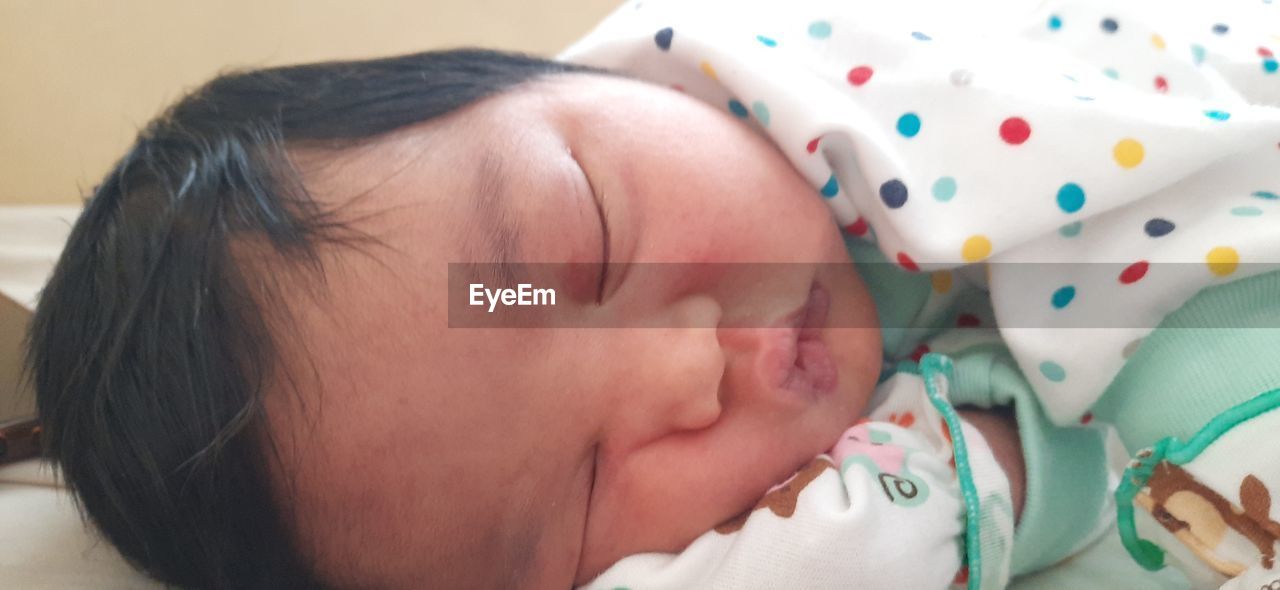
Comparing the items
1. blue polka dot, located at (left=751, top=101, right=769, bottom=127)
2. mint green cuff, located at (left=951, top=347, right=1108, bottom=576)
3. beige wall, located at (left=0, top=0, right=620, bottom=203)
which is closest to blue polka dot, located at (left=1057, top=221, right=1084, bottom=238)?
mint green cuff, located at (left=951, top=347, right=1108, bottom=576)

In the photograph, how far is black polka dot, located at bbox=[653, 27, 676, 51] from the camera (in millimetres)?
741

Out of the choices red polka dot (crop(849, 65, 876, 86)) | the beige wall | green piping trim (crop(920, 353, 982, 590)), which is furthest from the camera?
the beige wall

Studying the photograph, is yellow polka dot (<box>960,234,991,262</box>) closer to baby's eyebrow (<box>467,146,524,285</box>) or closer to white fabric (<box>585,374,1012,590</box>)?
white fabric (<box>585,374,1012,590</box>)

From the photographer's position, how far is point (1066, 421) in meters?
0.63

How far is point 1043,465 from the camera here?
24.6 inches

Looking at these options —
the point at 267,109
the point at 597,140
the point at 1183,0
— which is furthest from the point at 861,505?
the point at 1183,0

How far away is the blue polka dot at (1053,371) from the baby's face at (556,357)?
113mm

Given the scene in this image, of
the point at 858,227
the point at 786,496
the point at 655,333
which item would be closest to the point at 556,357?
the point at 655,333

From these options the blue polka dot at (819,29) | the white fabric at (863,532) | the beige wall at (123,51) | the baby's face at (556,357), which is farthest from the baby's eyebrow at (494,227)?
the beige wall at (123,51)

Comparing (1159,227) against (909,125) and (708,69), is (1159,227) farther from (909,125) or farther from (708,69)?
(708,69)

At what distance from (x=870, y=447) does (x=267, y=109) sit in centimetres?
46

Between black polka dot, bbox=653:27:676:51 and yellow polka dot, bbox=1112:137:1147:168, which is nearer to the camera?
yellow polka dot, bbox=1112:137:1147:168

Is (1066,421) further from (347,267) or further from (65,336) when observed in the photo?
(65,336)

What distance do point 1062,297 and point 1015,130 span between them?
0.12m
